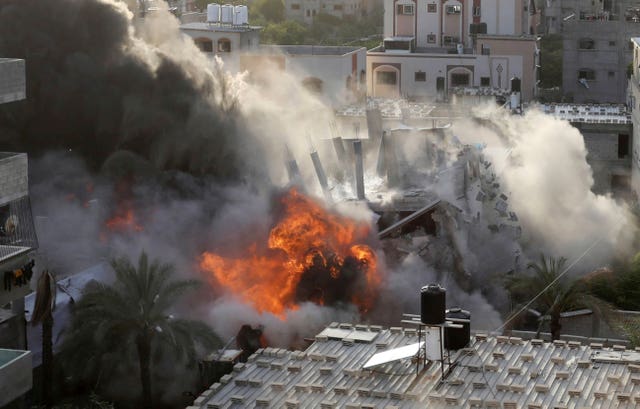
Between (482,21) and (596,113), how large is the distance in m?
17.3

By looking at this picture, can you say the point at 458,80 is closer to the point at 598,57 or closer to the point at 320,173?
the point at 598,57

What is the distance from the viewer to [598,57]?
Answer: 81625 millimetres

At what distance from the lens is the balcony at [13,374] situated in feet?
84.6

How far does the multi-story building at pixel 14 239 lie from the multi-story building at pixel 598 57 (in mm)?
52450

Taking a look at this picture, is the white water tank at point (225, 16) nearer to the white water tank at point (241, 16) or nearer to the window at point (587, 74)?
the white water tank at point (241, 16)

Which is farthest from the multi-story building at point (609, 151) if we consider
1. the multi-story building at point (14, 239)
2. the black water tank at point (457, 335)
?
the black water tank at point (457, 335)

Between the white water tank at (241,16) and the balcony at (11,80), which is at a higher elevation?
the balcony at (11,80)

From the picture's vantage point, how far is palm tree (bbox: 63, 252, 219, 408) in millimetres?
33844

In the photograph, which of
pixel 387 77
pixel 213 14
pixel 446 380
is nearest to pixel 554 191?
pixel 387 77

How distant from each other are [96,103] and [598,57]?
4020cm

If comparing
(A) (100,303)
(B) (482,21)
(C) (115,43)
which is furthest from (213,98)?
(B) (482,21)

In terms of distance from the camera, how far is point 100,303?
3403 cm

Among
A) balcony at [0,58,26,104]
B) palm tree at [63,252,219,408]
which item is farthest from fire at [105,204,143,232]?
balcony at [0,58,26,104]

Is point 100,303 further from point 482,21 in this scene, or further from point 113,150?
point 482,21
